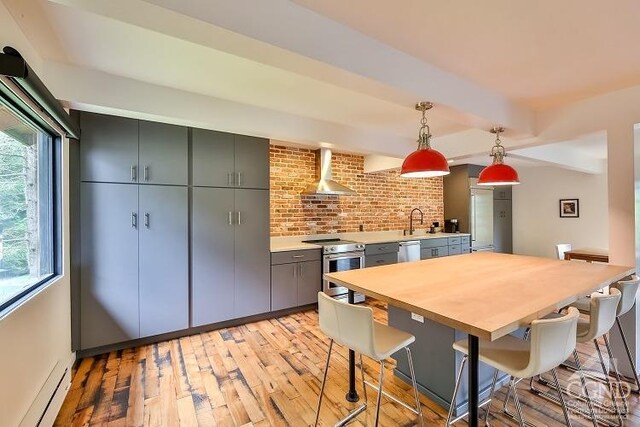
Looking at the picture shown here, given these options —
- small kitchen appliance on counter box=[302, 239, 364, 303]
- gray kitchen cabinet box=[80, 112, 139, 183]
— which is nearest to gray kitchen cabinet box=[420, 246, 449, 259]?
small kitchen appliance on counter box=[302, 239, 364, 303]

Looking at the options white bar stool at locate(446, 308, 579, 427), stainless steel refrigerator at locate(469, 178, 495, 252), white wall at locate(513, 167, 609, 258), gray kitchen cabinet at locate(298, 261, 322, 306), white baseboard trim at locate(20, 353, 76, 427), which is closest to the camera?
white bar stool at locate(446, 308, 579, 427)

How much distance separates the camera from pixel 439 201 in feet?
20.4

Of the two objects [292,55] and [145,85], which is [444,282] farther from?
[145,85]

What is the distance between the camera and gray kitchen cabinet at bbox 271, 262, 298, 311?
3.63 meters

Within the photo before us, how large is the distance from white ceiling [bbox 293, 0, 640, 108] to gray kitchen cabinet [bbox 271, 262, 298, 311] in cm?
272

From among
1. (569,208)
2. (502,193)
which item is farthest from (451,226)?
(569,208)

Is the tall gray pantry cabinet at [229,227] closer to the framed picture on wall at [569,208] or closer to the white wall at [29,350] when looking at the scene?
the white wall at [29,350]

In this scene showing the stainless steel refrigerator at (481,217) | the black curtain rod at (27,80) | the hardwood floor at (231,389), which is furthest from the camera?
the stainless steel refrigerator at (481,217)

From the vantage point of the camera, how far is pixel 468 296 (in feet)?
5.27

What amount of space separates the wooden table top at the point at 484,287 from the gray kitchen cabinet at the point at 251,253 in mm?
1597

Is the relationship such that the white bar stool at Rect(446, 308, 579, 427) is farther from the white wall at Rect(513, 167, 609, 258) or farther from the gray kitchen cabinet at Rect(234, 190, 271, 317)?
the white wall at Rect(513, 167, 609, 258)

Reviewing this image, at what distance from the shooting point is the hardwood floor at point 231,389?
1.87 meters

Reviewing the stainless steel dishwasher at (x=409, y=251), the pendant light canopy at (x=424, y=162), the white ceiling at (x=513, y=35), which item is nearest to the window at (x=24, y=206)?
the white ceiling at (x=513, y=35)

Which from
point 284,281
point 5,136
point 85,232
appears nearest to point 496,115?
point 284,281
